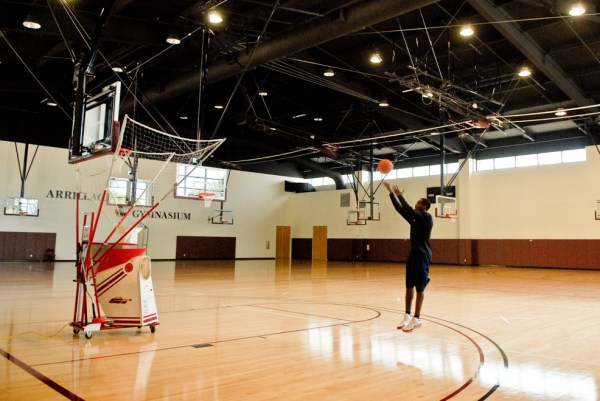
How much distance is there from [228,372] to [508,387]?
2561mm

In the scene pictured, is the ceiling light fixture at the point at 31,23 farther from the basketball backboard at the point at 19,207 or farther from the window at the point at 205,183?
the basketball backboard at the point at 19,207

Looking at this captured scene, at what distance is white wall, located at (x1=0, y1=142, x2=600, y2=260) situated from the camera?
23.6m

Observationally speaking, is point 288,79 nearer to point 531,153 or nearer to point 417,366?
point 531,153

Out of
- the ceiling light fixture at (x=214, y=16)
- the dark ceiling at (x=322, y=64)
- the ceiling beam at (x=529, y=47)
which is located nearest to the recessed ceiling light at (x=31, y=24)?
the dark ceiling at (x=322, y=64)

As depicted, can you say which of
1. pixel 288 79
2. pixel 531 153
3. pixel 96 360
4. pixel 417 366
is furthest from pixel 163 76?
pixel 531 153

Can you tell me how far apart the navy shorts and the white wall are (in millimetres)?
20431

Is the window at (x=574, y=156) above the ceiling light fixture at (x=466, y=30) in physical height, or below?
below

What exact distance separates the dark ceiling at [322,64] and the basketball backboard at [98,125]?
3.86ft

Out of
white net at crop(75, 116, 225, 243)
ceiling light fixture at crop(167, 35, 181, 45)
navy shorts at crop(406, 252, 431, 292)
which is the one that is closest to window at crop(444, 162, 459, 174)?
white net at crop(75, 116, 225, 243)

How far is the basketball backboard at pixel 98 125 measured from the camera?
7340 mm

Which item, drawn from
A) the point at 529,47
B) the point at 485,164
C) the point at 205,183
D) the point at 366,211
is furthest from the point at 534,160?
the point at 205,183

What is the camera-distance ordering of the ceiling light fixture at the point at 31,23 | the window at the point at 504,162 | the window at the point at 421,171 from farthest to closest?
the window at the point at 421,171 → the window at the point at 504,162 → the ceiling light fixture at the point at 31,23

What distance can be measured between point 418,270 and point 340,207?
26122 millimetres

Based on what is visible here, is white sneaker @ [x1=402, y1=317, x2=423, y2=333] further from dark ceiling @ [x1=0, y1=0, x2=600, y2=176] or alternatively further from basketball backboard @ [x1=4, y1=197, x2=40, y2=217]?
basketball backboard @ [x1=4, y1=197, x2=40, y2=217]
